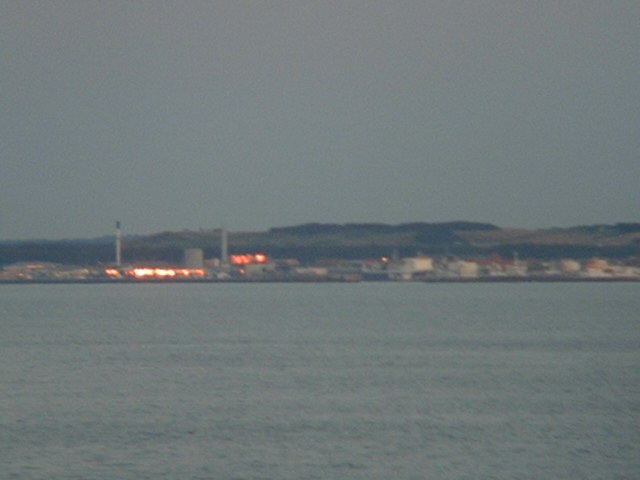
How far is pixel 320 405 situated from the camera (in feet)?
101

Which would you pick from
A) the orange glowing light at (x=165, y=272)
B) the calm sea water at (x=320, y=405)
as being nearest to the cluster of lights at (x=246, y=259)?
the orange glowing light at (x=165, y=272)

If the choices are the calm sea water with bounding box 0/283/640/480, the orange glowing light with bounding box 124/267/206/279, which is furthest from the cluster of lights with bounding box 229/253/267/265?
the calm sea water with bounding box 0/283/640/480

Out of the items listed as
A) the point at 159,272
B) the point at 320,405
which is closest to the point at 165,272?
the point at 159,272

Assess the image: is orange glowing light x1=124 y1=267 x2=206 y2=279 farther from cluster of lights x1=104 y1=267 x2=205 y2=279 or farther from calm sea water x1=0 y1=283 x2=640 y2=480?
calm sea water x1=0 y1=283 x2=640 y2=480

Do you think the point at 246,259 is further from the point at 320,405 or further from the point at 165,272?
the point at 320,405

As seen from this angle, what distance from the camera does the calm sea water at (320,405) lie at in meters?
23.1

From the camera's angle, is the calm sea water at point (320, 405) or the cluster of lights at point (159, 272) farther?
the cluster of lights at point (159, 272)

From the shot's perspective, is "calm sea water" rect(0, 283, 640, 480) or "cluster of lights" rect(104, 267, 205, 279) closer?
"calm sea water" rect(0, 283, 640, 480)

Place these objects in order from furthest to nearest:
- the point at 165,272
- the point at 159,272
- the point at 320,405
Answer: the point at 165,272 < the point at 159,272 < the point at 320,405

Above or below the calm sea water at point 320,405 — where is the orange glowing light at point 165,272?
above

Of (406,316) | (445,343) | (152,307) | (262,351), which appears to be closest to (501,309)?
(406,316)

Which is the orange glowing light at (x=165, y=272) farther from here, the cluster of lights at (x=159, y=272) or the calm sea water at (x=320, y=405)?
the calm sea water at (x=320, y=405)

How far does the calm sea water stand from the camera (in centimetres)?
2309

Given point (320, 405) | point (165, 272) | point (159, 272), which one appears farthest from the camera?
point (165, 272)
